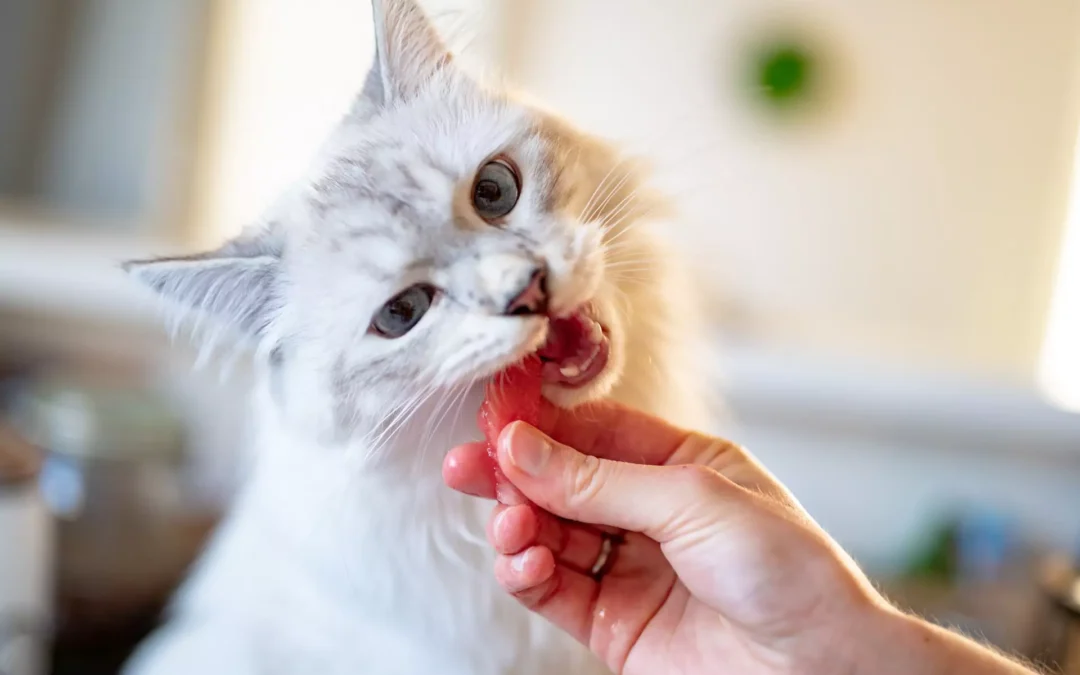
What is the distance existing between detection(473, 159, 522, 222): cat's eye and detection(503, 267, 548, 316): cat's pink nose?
160 mm

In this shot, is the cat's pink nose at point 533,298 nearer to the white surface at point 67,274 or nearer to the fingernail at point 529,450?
the fingernail at point 529,450

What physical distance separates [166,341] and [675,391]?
1.67 meters

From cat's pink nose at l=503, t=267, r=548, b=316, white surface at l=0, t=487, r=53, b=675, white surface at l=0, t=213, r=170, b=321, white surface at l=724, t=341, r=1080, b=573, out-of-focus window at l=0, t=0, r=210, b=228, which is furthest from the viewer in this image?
out-of-focus window at l=0, t=0, r=210, b=228

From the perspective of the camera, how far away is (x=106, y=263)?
208 centimetres

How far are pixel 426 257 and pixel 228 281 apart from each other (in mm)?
257

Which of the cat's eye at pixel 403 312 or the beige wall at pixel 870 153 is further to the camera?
the beige wall at pixel 870 153

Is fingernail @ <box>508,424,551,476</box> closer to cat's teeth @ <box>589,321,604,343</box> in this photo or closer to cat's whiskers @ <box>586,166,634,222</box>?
cat's teeth @ <box>589,321,604,343</box>

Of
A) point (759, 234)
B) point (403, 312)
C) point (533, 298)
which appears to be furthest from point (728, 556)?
point (759, 234)

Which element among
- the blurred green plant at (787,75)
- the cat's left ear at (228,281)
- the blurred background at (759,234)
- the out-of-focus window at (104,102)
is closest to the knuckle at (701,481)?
the cat's left ear at (228,281)

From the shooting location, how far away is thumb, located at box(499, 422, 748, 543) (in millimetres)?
791

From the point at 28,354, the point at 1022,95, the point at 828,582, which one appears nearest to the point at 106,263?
the point at 28,354

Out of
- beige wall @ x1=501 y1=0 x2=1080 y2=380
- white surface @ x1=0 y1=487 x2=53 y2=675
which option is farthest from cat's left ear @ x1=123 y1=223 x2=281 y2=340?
beige wall @ x1=501 y1=0 x2=1080 y2=380

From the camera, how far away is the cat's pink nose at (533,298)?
78cm

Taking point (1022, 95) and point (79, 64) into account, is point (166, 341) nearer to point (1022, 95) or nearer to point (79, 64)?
point (79, 64)
